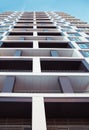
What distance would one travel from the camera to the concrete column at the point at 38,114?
9.47 metres

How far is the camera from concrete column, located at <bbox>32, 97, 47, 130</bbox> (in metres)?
9.47

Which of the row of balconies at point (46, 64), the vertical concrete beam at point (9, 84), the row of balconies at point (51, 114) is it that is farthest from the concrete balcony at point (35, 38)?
the row of balconies at point (51, 114)

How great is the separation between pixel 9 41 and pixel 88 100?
1567 centimetres

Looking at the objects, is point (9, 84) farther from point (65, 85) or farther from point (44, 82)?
point (65, 85)

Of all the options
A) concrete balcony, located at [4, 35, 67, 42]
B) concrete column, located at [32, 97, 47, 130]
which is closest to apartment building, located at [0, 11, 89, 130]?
concrete column, located at [32, 97, 47, 130]

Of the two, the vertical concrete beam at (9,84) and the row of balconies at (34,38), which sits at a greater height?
the row of balconies at (34,38)

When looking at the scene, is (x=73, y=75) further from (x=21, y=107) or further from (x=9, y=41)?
(x=9, y=41)

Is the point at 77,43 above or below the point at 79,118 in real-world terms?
above

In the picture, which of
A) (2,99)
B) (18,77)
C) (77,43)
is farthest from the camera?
(77,43)

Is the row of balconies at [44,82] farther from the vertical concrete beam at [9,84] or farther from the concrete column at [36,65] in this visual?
the concrete column at [36,65]

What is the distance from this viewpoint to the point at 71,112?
39.4 ft

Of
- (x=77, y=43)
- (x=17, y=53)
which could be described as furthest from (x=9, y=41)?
(x=77, y=43)

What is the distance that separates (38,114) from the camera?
10305 millimetres

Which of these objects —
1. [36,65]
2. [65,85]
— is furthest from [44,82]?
[65,85]
